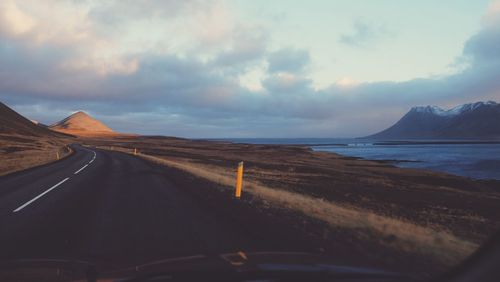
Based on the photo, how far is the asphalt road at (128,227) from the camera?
26.0 ft

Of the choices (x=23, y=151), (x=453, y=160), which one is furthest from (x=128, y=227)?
(x=453, y=160)

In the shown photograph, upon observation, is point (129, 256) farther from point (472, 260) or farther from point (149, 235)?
point (472, 260)

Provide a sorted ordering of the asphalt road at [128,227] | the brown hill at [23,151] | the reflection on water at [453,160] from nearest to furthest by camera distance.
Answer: the asphalt road at [128,227] → the brown hill at [23,151] → the reflection on water at [453,160]

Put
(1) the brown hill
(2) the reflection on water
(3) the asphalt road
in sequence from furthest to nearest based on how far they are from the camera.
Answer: (2) the reflection on water → (1) the brown hill → (3) the asphalt road

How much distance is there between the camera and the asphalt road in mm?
7910

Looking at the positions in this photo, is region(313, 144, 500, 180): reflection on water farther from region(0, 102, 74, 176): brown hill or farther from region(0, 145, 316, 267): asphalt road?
region(0, 145, 316, 267): asphalt road

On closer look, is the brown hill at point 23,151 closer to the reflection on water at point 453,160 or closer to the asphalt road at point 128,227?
the asphalt road at point 128,227

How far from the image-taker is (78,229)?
10008 millimetres

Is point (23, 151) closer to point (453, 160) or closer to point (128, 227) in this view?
point (128, 227)

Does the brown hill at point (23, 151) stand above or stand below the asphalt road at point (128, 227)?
below

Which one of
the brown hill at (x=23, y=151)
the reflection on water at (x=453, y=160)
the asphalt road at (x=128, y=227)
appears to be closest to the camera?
the asphalt road at (x=128, y=227)

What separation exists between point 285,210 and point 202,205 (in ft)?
7.42

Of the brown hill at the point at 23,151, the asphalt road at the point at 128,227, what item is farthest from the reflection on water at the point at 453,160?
the asphalt road at the point at 128,227

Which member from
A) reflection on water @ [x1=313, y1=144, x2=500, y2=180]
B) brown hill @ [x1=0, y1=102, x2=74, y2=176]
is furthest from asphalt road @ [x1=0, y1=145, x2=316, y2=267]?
reflection on water @ [x1=313, y1=144, x2=500, y2=180]
